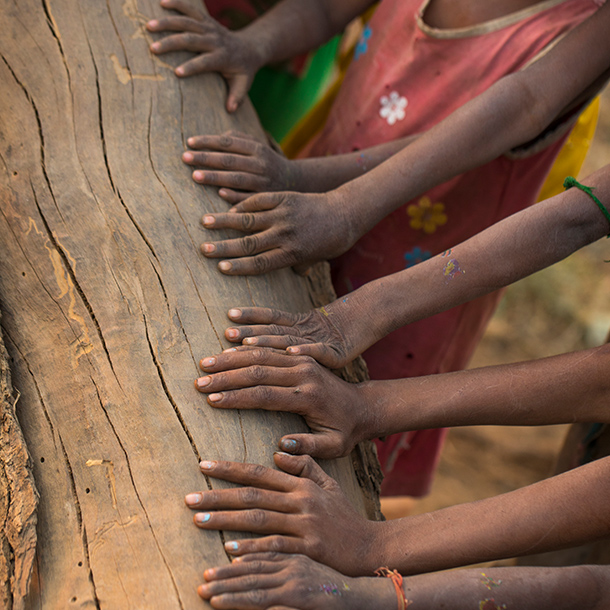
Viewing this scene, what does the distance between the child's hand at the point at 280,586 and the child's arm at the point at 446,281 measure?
0.39 meters

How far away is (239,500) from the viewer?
0.98 m

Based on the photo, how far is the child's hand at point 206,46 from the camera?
1.52 m

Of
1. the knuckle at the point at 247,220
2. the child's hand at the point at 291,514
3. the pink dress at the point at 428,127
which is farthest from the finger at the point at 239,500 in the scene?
the pink dress at the point at 428,127

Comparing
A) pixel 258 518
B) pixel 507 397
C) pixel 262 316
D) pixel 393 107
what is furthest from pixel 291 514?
pixel 393 107

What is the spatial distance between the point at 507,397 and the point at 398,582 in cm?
44

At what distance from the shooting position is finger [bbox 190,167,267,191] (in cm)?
136

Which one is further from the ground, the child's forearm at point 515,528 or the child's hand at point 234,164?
the child's hand at point 234,164

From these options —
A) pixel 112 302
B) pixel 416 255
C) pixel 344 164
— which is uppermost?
pixel 344 164

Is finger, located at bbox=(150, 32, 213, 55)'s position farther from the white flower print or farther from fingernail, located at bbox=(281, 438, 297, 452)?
fingernail, located at bbox=(281, 438, 297, 452)

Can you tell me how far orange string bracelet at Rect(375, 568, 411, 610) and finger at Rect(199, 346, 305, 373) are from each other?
40 cm

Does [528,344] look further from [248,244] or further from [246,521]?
[246,521]

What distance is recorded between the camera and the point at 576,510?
1050 mm

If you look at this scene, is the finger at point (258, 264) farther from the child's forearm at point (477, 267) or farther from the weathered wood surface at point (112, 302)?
the child's forearm at point (477, 267)

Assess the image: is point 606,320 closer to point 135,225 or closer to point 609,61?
point 609,61
